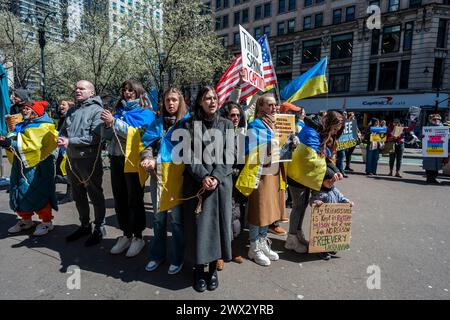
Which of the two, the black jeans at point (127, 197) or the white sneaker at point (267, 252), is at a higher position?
the black jeans at point (127, 197)

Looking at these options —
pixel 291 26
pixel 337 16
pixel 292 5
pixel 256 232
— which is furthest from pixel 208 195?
pixel 292 5

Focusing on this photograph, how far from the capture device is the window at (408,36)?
94.3 ft

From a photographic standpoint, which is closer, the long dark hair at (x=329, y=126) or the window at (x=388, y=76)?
the long dark hair at (x=329, y=126)

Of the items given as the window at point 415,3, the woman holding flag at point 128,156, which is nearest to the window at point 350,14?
the window at point 415,3

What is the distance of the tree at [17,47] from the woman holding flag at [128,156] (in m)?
21.7

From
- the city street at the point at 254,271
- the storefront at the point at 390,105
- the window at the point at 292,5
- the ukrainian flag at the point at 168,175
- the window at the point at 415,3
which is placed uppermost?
the window at the point at 292,5

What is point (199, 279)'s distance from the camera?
3.02m

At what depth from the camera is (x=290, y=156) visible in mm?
3744

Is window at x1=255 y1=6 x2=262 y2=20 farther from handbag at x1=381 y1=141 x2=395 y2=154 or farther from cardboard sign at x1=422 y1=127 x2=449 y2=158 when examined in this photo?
cardboard sign at x1=422 y1=127 x2=449 y2=158

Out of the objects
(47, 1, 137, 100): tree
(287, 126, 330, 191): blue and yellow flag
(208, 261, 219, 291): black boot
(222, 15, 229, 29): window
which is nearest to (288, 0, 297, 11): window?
(222, 15, 229, 29): window

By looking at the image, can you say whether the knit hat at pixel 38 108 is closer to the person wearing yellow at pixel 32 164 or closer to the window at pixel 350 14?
the person wearing yellow at pixel 32 164
